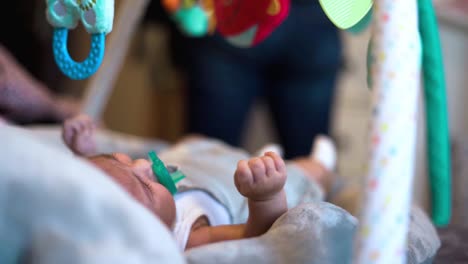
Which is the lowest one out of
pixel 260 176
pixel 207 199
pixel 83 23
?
pixel 207 199

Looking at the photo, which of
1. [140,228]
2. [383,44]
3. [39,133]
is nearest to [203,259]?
Answer: [140,228]

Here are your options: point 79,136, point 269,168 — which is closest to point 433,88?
point 269,168

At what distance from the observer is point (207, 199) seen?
0.64m

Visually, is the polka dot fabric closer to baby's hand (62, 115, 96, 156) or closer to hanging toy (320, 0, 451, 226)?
hanging toy (320, 0, 451, 226)

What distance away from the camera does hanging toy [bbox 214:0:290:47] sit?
2.17ft

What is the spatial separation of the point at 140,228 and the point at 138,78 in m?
1.69

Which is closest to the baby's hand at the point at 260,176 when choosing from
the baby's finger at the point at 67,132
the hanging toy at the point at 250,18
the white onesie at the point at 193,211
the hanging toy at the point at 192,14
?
the white onesie at the point at 193,211

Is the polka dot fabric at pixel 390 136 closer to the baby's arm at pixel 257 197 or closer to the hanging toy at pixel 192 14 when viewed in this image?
the baby's arm at pixel 257 197

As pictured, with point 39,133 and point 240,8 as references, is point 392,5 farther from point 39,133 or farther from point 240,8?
point 39,133

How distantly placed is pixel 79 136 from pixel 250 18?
299mm

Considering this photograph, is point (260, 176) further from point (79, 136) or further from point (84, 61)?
point (79, 136)

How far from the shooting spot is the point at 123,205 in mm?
343

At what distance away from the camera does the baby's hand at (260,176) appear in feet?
1.52

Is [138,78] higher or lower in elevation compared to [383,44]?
lower
